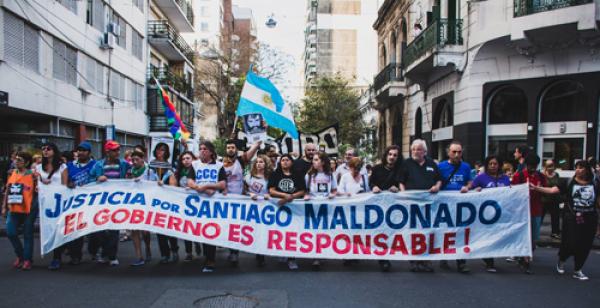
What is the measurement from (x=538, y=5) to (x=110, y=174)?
12.2m

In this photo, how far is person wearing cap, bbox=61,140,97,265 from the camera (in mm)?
7332

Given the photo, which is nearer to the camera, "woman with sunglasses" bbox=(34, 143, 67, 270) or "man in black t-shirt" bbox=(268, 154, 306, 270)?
"woman with sunglasses" bbox=(34, 143, 67, 270)

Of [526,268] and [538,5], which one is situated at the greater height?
[538,5]

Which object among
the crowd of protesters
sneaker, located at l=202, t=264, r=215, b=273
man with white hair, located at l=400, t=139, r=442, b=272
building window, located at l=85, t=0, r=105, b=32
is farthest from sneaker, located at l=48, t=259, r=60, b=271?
building window, located at l=85, t=0, r=105, b=32

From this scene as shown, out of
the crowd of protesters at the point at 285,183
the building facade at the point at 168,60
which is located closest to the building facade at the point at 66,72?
the building facade at the point at 168,60

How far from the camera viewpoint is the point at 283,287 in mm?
6145

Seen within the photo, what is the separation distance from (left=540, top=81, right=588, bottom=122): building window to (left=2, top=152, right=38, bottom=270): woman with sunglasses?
538 inches

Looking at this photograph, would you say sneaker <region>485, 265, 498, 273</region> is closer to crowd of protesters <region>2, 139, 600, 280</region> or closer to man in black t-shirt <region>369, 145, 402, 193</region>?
crowd of protesters <region>2, 139, 600, 280</region>

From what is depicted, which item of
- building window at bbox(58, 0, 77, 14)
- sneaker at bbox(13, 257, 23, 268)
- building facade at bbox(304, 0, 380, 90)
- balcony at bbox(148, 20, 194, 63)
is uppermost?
building facade at bbox(304, 0, 380, 90)

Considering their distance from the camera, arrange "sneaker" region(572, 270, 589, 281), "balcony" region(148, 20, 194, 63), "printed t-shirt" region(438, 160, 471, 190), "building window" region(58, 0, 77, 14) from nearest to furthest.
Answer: "sneaker" region(572, 270, 589, 281), "printed t-shirt" region(438, 160, 471, 190), "building window" region(58, 0, 77, 14), "balcony" region(148, 20, 194, 63)

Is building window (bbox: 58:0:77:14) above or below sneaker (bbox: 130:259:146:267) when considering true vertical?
above

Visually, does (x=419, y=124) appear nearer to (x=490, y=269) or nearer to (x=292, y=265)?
(x=490, y=269)

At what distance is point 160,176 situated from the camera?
8.67 metres

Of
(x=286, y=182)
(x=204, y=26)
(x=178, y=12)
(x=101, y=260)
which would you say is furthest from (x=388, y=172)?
(x=204, y=26)
